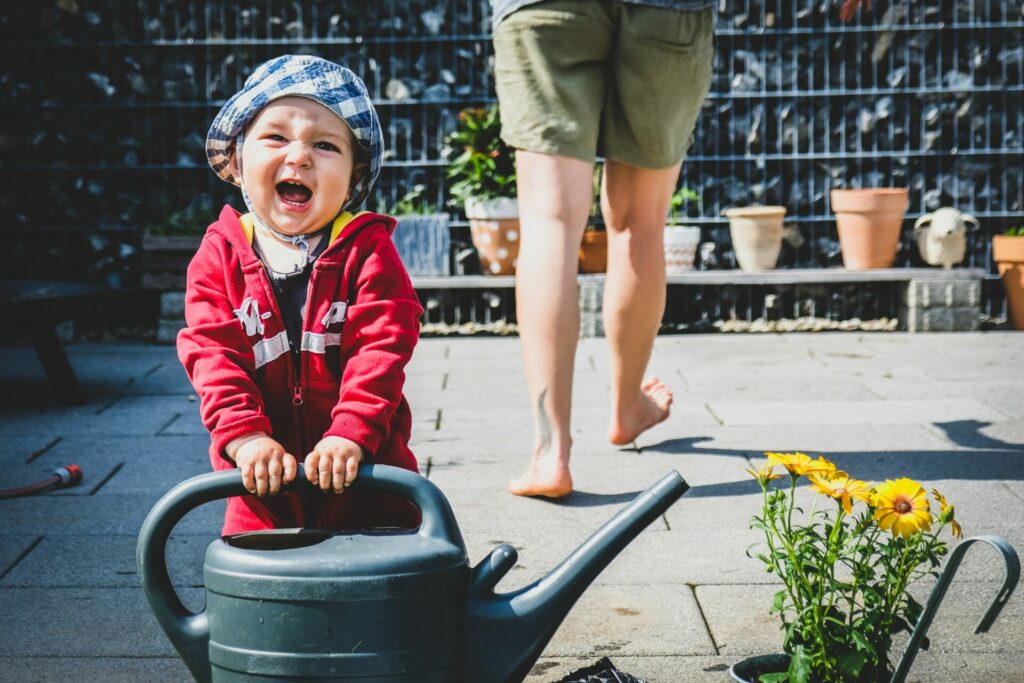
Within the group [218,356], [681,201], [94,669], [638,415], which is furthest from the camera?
[681,201]

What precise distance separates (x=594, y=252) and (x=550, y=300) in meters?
3.80

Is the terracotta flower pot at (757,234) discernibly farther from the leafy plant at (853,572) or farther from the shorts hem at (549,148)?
the leafy plant at (853,572)

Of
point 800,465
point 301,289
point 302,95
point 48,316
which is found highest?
point 302,95

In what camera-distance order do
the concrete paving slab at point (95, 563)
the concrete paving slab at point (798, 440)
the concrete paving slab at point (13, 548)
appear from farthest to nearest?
the concrete paving slab at point (798, 440) → the concrete paving slab at point (13, 548) → the concrete paving slab at point (95, 563)

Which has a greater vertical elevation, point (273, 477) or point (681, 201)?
point (681, 201)

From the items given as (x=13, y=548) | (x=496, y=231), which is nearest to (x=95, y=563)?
(x=13, y=548)

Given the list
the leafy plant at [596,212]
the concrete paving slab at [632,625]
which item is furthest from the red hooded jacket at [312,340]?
the leafy plant at [596,212]

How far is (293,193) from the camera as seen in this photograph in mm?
1907

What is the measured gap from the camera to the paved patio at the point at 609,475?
218cm

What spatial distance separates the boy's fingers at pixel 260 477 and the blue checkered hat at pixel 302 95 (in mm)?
571

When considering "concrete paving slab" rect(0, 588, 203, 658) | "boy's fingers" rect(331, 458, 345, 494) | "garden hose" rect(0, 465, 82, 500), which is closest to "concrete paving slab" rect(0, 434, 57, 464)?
"garden hose" rect(0, 465, 82, 500)

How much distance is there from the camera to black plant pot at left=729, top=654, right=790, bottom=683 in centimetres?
186

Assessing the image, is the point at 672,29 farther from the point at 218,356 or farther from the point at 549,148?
the point at 218,356

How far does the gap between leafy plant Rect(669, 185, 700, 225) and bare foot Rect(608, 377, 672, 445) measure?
3552mm
